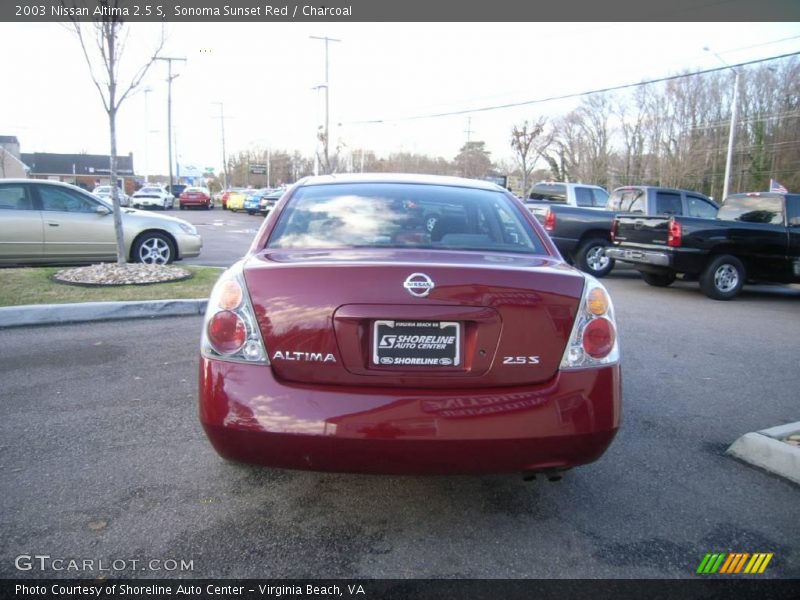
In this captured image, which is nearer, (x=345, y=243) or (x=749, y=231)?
(x=345, y=243)

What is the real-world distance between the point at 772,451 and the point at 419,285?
7.93 ft

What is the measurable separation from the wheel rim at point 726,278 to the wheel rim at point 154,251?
9.38 metres

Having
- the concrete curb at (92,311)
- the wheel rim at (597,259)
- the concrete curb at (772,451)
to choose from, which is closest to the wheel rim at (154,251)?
the concrete curb at (92,311)

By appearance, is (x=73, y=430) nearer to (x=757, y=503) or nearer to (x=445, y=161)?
(x=757, y=503)

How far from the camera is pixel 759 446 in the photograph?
343cm

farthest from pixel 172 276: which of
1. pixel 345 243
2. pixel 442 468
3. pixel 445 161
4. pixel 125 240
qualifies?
pixel 445 161

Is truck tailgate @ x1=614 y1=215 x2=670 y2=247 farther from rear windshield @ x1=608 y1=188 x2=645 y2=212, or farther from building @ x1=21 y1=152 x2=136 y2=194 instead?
building @ x1=21 y1=152 x2=136 y2=194

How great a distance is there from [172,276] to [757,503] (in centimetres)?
766

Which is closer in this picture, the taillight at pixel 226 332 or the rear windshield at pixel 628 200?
the taillight at pixel 226 332

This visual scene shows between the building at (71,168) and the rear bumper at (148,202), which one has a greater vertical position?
the building at (71,168)

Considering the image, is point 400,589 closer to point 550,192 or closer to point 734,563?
point 734,563

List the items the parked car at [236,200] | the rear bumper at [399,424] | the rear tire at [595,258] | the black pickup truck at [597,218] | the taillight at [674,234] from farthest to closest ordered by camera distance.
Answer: the parked car at [236,200] < the rear tire at [595,258] < the black pickup truck at [597,218] < the taillight at [674,234] < the rear bumper at [399,424]

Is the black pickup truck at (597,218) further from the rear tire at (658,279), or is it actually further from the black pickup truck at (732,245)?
the black pickup truck at (732,245)

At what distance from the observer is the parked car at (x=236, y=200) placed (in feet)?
134
